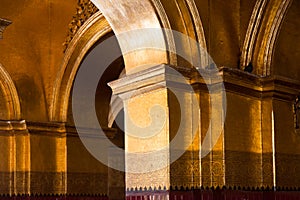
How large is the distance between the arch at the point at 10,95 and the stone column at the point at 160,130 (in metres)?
4.05

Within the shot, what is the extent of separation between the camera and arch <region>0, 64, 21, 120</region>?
11719mm

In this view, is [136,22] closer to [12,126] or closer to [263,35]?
[263,35]

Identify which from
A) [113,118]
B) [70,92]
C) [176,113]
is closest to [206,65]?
[176,113]

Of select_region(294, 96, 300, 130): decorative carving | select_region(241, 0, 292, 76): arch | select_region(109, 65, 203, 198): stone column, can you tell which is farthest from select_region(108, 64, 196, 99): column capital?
select_region(294, 96, 300, 130): decorative carving

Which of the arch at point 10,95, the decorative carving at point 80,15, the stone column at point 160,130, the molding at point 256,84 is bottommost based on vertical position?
the stone column at point 160,130

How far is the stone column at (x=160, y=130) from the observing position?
7840 mm

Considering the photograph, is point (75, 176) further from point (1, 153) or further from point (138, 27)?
point (138, 27)

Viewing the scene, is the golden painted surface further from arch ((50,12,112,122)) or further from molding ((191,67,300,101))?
arch ((50,12,112,122))

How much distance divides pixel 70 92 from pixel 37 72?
706mm

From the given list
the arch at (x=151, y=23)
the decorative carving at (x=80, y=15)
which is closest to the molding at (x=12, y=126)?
the decorative carving at (x=80, y=15)

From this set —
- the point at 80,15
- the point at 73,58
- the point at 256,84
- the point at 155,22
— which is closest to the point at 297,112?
the point at 256,84

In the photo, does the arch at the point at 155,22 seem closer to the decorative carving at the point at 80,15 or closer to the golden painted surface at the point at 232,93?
the golden painted surface at the point at 232,93

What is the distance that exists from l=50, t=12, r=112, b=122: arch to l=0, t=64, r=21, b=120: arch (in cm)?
65

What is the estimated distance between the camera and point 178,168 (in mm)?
7883
